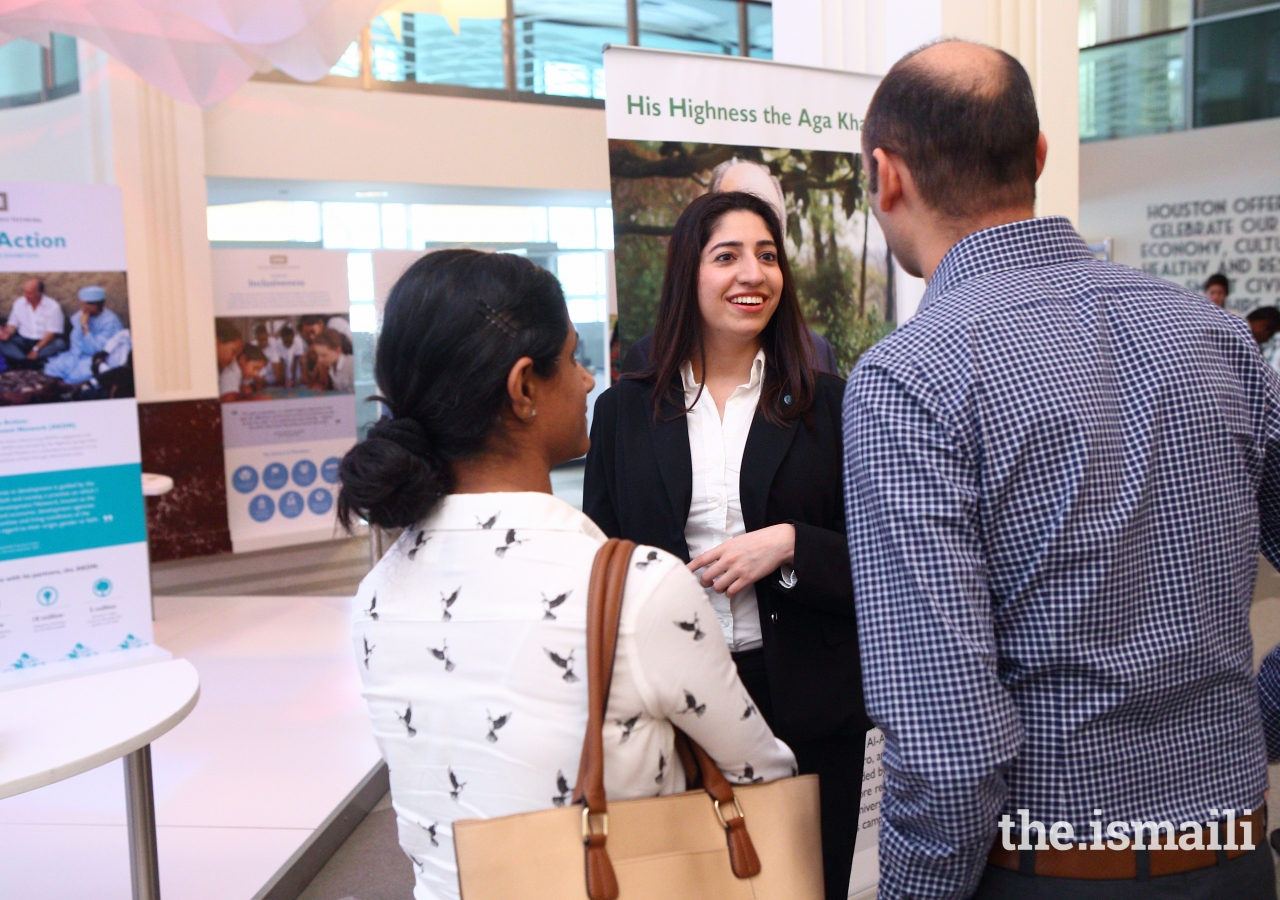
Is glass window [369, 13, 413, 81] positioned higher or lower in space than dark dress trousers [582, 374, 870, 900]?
higher

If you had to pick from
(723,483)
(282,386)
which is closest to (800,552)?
(723,483)

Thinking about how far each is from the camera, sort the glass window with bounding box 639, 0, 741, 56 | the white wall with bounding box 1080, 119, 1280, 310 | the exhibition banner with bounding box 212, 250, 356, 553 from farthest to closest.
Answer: the glass window with bounding box 639, 0, 741, 56, the white wall with bounding box 1080, 119, 1280, 310, the exhibition banner with bounding box 212, 250, 356, 553

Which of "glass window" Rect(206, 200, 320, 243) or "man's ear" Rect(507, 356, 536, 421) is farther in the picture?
"glass window" Rect(206, 200, 320, 243)

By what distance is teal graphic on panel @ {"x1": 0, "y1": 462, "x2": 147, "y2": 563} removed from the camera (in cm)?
379

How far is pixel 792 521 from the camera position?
1.88 meters

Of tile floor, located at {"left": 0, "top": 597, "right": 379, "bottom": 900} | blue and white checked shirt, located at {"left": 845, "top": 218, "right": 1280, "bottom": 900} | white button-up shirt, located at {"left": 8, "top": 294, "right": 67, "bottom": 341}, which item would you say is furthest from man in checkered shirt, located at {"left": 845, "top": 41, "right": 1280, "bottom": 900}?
white button-up shirt, located at {"left": 8, "top": 294, "right": 67, "bottom": 341}

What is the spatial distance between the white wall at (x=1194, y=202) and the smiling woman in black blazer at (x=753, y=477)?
30.1 ft

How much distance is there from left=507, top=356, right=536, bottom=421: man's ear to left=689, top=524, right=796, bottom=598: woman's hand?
29.1 inches

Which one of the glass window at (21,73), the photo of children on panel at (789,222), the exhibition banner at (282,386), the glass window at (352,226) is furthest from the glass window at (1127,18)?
the glass window at (21,73)

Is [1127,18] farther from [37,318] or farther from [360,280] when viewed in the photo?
[37,318]

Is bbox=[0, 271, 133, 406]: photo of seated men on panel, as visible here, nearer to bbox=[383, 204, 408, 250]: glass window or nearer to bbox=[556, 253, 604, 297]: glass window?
bbox=[383, 204, 408, 250]: glass window

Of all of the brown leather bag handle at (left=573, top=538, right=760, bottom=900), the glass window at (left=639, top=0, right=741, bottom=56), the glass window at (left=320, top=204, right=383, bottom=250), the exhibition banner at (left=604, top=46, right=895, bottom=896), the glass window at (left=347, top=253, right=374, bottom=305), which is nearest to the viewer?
the brown leather bag handle at (left=573, top=538, right=760, bottom=900)

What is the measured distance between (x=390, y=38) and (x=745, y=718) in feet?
29.1

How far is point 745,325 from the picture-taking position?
6.71 ft
